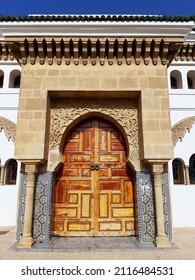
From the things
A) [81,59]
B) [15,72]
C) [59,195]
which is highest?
[15,72]

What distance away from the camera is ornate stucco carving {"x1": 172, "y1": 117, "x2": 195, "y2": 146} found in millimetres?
6719

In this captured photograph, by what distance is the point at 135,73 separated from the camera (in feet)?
14.1

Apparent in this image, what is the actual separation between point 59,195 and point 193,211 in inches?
171

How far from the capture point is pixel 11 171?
6742 mm

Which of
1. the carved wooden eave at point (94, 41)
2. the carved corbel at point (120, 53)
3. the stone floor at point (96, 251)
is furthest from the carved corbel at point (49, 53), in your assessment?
the stone floor at point (96, 251)

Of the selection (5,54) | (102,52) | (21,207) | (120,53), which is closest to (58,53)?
(102,52)

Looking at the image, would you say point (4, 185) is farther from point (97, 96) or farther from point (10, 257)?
point (97, 96)

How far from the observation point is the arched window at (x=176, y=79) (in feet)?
23.6

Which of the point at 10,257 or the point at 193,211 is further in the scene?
the point at 193,211

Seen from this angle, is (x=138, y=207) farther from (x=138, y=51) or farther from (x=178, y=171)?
(x=178, y=171)

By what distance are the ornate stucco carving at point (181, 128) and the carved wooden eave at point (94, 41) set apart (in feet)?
9.26
